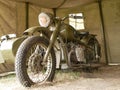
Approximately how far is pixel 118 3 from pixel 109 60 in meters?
1.59

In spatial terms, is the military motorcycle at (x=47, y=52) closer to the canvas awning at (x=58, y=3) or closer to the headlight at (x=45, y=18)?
the headlight at (x=45, y=18)

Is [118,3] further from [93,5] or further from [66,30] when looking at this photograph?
[66,30]

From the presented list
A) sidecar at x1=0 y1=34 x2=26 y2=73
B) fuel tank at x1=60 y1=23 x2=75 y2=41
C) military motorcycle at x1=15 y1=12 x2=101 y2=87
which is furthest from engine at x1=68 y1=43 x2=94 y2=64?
sidecar at x1=0 y1=34 x2=26 y2=73

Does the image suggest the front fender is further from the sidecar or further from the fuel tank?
the fuel tank

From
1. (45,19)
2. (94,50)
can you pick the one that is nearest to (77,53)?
(94,50)

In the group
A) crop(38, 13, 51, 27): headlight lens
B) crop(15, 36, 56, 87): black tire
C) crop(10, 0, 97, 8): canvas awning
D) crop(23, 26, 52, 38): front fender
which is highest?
crop(10, 0, 97, 8): canvas awning

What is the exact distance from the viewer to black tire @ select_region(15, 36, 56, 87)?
2.62 metres

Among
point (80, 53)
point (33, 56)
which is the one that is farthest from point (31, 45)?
point (80, 53)

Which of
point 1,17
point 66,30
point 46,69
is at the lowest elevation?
point 46,69

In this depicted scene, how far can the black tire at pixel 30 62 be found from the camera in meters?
2.62

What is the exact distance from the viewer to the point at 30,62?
112 inches

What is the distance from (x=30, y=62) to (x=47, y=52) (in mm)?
288

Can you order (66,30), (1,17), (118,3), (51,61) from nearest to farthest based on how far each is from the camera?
(51,61), (66,30), (1,17), (118,3)

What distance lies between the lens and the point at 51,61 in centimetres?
306
